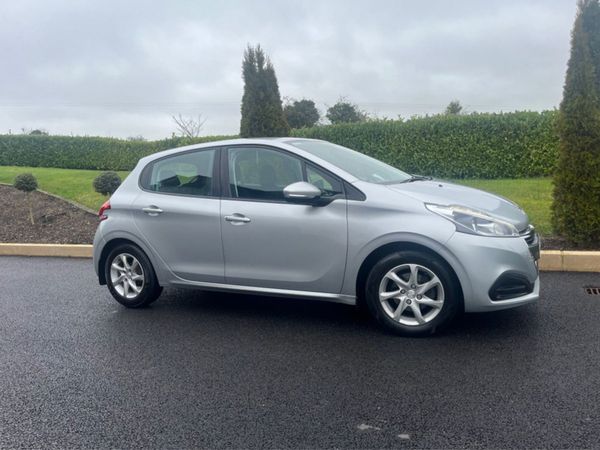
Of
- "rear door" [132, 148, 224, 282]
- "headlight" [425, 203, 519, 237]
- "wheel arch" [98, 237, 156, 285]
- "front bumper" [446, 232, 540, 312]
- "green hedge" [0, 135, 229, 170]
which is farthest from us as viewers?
"green hedge" [0, 135, 229, 170]

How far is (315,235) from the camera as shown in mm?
4730

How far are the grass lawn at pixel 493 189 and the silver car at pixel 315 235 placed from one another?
4151 mm

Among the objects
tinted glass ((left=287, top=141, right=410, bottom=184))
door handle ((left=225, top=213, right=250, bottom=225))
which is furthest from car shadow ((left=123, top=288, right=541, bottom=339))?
tinted glass ((left=287, top=141, right=410, bottom=184))

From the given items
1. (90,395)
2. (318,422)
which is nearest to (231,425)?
(318,422)

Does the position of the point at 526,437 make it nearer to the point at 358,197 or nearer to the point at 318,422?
Answer: the point at 318,422

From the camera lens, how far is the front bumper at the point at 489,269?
4.28 m

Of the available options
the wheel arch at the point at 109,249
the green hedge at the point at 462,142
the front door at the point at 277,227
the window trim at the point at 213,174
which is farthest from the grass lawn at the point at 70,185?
the front door at the point at 277,227

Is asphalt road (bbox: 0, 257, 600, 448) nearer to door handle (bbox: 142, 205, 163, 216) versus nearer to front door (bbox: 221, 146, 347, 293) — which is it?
front door (bbox: 221, 146, 347, 293)

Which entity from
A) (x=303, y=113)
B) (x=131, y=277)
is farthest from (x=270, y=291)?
(x=303, y=113)

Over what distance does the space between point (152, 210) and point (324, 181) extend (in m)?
1.76

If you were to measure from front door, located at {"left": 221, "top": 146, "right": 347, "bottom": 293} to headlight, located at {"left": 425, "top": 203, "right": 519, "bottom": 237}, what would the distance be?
32.8 inches

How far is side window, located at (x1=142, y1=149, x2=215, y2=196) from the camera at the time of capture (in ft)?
17.7

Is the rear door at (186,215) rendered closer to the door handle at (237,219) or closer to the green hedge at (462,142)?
the door handle at (237,219)

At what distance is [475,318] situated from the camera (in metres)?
4.99
